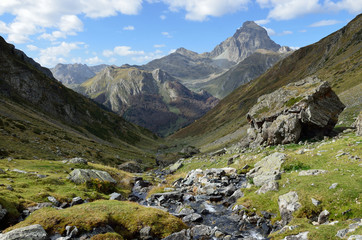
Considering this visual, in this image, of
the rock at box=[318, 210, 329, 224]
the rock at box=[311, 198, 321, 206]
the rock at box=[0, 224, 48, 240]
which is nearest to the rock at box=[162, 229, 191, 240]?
the rock at box=[0, 224, 48, 240]

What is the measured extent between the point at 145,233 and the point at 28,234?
309 inches

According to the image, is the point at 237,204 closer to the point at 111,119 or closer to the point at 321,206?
the point at 321,206

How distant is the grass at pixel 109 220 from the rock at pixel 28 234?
3.24ft

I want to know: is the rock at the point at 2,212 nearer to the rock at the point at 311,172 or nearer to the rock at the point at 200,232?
the rock at the point at 200,232

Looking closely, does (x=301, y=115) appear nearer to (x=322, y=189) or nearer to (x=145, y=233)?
(x=322, y=189)

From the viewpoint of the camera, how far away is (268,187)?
2191 centimetres

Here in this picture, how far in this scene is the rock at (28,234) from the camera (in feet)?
46.4

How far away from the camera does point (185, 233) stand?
17.5 meters

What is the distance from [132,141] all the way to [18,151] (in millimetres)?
128034

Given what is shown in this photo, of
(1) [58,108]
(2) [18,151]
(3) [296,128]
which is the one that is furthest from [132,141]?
(3) [296,128]

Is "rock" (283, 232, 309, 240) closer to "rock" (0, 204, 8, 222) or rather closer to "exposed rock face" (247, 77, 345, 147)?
"rock" (0, 204, 8, 222)

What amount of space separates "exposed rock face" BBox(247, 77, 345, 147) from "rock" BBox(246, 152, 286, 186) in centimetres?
1231

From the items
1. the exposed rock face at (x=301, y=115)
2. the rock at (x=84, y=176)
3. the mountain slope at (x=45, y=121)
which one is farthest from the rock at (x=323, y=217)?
the mountain slope at (x=45, y=121)

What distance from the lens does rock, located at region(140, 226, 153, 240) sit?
673 inches
